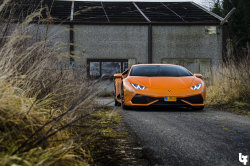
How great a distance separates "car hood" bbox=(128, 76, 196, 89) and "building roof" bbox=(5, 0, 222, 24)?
11.3 m

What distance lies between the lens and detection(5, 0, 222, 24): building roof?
63.1 ft

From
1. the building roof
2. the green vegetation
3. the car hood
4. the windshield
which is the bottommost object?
the green vegetation

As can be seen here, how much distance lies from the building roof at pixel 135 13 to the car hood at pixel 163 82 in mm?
11316

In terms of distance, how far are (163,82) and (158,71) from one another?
88 cm

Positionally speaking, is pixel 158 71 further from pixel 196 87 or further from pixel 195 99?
pixel 195 99

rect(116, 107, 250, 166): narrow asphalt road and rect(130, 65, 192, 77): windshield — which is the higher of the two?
rect(130, 65, 192, 77): windshield

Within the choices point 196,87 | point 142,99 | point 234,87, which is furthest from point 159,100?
point 234,87

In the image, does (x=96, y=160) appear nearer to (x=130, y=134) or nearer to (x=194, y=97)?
(x=130, y=134)

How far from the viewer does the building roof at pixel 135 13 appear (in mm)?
19219

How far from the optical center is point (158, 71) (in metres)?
8.21

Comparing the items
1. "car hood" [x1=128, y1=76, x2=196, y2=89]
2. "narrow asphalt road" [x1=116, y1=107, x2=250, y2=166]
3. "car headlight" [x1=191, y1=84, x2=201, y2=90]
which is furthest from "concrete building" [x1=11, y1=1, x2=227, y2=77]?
"narrow asphalt road" [x1=116, y1=107, x2=250, y2=166]

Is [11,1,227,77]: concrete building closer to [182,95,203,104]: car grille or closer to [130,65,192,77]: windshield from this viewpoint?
[130,65,192,77]: windshield

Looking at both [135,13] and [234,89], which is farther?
[135,13]

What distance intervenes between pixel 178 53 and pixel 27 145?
1755cm
